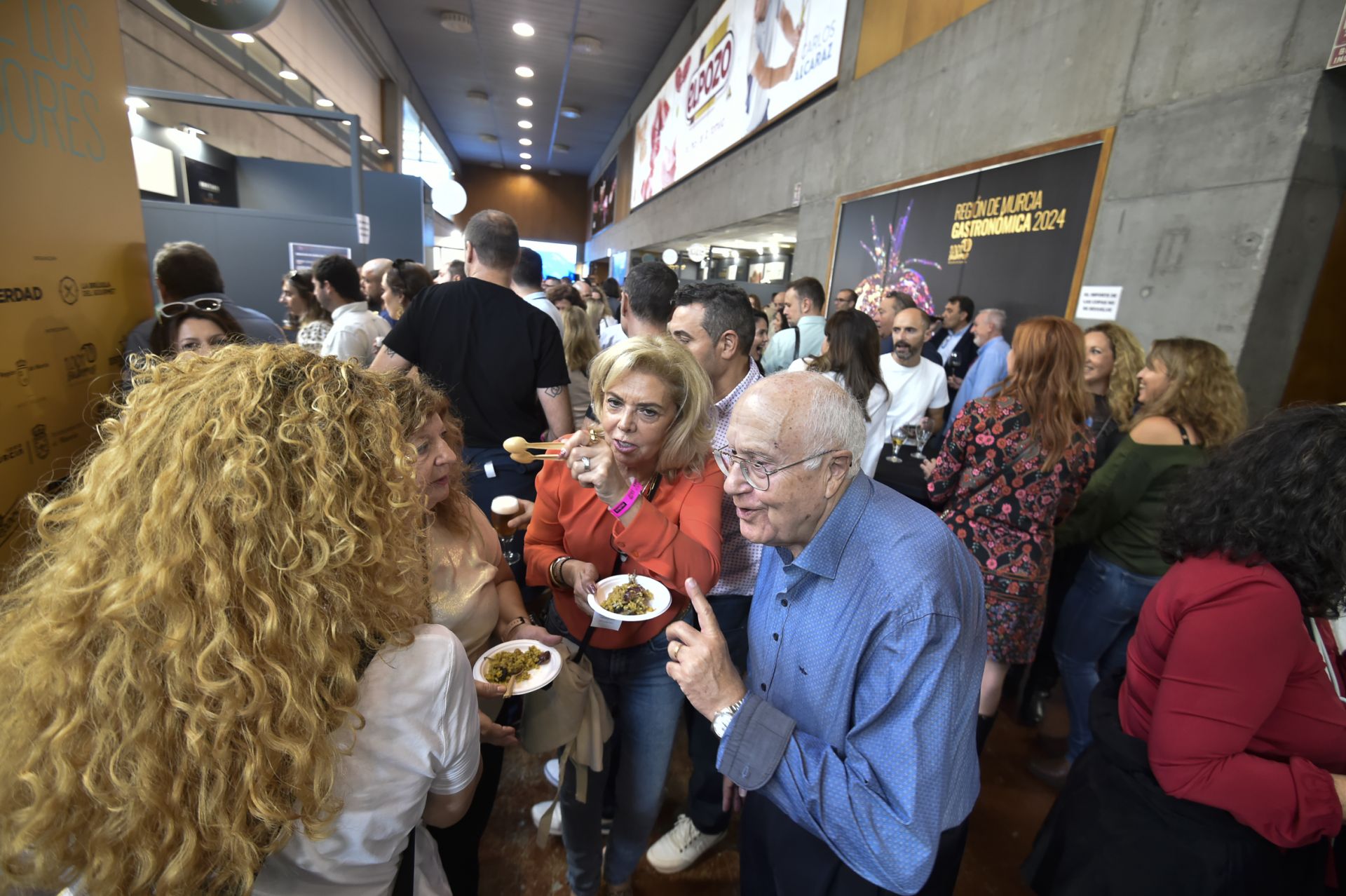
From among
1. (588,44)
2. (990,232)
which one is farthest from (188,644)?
(588,44)

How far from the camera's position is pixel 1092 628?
2.52 meters

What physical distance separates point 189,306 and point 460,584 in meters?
1.70

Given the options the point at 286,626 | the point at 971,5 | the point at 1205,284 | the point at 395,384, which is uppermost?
the point at 971,5

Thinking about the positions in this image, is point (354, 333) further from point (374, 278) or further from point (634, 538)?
point (634, 538)

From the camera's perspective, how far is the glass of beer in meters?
1.97

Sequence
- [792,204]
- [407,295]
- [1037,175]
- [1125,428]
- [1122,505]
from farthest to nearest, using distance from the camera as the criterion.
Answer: [792,204]
[407,295]
[1037,175]
[1125,428]
[1122,505]

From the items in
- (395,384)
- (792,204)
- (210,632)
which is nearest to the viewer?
(210,632)

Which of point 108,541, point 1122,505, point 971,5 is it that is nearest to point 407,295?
point 108,541

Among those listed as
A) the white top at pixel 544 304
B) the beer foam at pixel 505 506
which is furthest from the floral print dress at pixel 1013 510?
the white top at pixel 544 304

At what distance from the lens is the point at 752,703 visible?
3.92ft

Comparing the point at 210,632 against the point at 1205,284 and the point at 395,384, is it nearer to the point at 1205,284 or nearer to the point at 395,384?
the point at 395,384

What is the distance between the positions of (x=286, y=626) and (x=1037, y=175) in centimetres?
512

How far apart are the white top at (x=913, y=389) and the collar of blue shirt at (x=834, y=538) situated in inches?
115

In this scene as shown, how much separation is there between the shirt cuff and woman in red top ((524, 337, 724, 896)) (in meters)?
0.51
